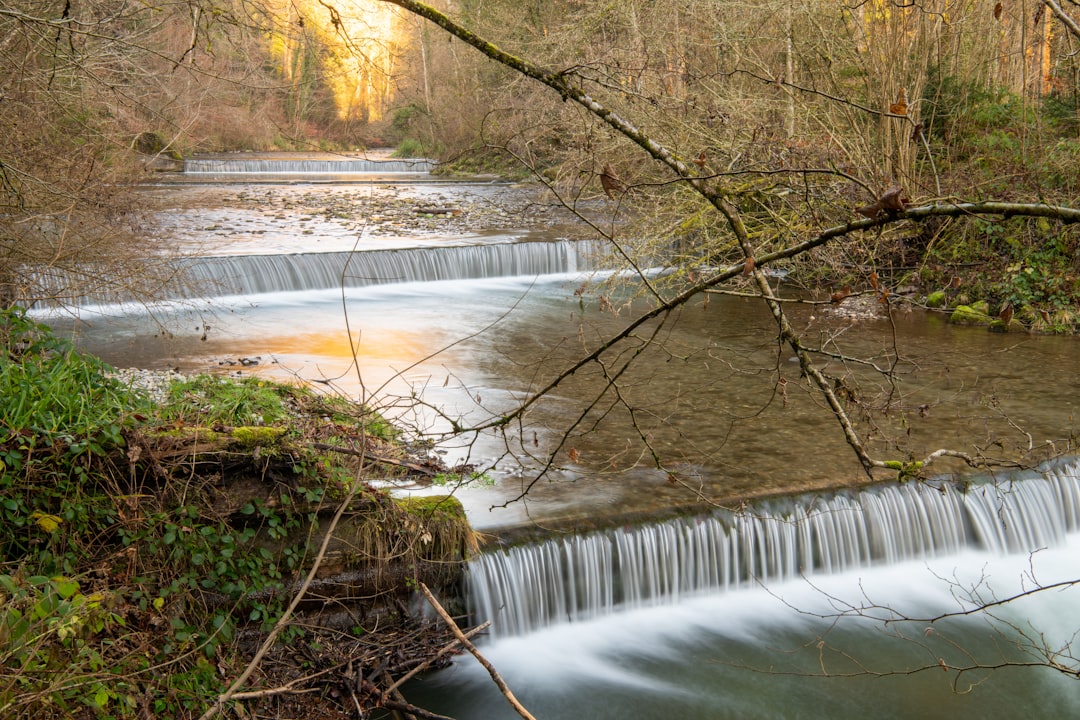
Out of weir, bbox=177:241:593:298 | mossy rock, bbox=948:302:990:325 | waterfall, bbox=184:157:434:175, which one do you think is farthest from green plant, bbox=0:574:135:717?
waterfall, bbox=184:157:434:175

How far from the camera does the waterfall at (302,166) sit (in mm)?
29891

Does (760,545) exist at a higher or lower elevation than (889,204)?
lower

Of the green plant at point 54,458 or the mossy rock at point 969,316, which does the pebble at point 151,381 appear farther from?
the mossy rock at point 969,316

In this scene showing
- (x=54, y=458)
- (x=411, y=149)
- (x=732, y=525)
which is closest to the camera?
(x=54, y=458)

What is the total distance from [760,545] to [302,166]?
2828 centimetres

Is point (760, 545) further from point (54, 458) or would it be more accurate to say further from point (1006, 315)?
point (54, 458)

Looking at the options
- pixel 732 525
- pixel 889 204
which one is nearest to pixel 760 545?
pixel 732 525

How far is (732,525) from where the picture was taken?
6.95 meters

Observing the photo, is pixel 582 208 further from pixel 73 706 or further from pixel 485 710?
pixel 73 706

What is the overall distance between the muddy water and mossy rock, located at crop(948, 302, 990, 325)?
257 mm

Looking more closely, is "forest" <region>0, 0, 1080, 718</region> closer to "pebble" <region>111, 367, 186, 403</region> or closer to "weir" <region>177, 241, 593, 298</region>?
"pebble" <region>111, 367, 186, 403</region>

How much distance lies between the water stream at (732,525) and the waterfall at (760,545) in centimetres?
2

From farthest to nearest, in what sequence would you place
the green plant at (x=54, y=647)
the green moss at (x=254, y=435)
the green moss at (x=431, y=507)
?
the green moss at (x=431, y=507) < the green moss at (x=254, y=435) < the green plant at (x=54, y=647)

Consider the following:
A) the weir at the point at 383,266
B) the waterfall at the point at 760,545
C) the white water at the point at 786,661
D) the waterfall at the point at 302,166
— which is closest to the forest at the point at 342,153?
the waterfall at the point at 760,545
